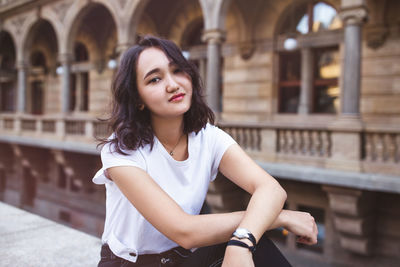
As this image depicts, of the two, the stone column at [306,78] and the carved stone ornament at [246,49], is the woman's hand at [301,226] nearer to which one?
the stone column at [306,78]

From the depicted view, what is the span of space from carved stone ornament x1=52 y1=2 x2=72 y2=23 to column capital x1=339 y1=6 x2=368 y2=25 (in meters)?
9.06

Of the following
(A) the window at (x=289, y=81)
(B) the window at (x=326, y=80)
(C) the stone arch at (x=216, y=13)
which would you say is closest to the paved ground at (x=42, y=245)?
(C) the stone arch at (x=216, y=13)

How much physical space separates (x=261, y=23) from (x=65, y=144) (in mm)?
6898

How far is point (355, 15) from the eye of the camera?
Answer: 6.41m

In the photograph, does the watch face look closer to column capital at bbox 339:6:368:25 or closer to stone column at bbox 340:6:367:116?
stone column at bbox 340:6:367:116

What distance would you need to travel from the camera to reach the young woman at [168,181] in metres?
1.56

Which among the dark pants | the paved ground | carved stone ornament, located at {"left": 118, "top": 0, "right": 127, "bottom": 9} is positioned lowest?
the paved ground

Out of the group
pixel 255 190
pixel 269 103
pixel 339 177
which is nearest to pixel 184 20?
pixel 269 103

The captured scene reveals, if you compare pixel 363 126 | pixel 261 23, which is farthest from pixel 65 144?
pixel 363 126

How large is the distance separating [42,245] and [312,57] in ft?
28.0

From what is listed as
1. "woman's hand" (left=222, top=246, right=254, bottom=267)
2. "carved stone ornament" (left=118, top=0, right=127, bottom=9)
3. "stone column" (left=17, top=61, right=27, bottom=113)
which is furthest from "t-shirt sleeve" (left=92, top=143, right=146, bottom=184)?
"stone column" (left=17, top=61, right=27, bottom=113)

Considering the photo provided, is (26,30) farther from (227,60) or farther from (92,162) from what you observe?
(227,60)

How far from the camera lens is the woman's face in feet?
5.58

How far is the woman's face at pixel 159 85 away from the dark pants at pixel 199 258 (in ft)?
2.10
